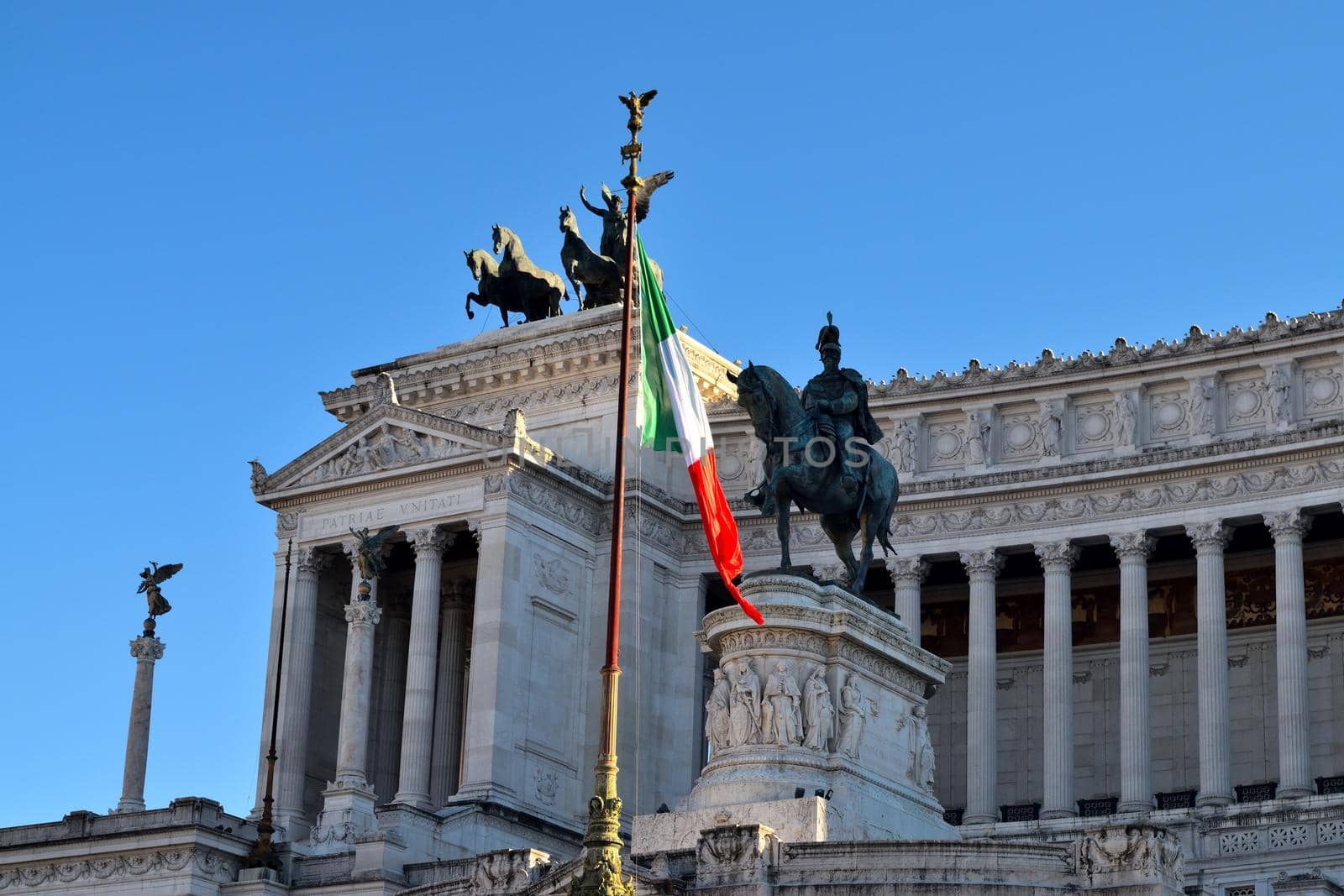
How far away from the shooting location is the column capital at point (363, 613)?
176ft

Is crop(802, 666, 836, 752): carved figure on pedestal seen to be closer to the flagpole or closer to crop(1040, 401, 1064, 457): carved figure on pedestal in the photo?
the flagpole

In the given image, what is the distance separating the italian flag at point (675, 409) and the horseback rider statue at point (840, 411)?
6302 mm

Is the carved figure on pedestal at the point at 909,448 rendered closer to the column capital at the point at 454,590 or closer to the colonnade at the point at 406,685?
the column capital at the point at 454,590

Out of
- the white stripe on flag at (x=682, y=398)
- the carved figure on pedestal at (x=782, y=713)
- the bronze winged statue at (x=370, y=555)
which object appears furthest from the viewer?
the bronze winged statue at (x=370, y=555)

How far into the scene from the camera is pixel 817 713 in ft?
130

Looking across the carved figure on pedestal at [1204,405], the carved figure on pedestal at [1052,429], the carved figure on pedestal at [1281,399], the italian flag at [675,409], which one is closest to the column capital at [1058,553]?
the carved figure on pedestal at [1052,429]

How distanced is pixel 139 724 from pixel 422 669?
6.26m

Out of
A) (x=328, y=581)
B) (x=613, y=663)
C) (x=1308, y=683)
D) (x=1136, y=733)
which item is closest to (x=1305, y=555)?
(x=1308, y=683)

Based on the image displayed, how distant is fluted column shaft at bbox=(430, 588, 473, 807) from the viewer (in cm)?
6125

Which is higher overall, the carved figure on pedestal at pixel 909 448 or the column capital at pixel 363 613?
the carved figure on pedestal at pixel 909 448

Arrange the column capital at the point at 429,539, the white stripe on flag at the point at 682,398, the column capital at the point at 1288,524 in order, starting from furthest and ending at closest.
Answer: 1. the column capital at the point at 429,539
2. the column capital at the point at 1288,524
3. the white stripe on flag at the point at 682,398

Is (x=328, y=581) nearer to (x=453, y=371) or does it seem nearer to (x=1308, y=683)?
(x=453, y=371)

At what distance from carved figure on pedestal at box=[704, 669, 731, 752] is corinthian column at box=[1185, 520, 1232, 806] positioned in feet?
60.6

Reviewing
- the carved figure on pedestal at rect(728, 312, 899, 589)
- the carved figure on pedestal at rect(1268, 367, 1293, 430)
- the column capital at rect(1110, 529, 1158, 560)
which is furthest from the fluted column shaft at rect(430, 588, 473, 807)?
the carved figure on pedestal at rect(728, 312, 899, 589)
